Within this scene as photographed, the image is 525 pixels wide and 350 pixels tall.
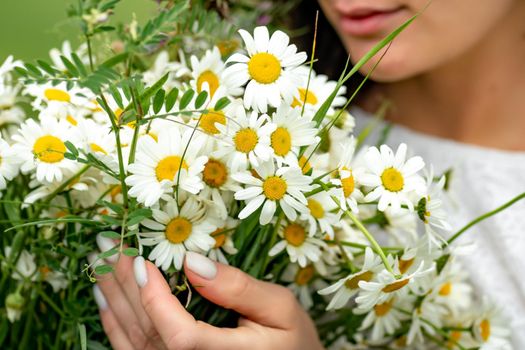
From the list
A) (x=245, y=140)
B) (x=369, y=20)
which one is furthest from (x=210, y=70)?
(x=369, y=20)

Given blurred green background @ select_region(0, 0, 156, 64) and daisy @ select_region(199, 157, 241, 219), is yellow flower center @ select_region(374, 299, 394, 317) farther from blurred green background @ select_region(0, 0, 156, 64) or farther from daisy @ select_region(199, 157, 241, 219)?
blurred green background @ select_region(0, 0, 156, 64)

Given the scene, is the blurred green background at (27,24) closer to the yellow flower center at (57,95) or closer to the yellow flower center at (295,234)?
the yellow flower center at (57,95)

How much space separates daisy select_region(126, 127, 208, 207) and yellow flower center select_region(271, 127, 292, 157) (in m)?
0.05

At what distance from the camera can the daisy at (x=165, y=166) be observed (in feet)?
1.50

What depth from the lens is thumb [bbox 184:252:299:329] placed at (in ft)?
1.70

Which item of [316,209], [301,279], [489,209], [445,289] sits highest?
[316,209]

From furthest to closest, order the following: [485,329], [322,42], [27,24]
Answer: [27,24] < [322,42] < [485,329]

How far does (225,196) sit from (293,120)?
0.08 metres

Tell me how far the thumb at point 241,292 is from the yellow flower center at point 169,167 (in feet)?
0.23

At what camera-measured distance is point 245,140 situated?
0.46 metres

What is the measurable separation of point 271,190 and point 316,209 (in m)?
0.07

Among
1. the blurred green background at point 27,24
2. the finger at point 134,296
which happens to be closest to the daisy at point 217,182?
the finger at point 134,296

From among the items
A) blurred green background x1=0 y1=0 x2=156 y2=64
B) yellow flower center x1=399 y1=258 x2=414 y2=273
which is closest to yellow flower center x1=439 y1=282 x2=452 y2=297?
yellow flower center x1=399 y1=258 x2=414 y2=273

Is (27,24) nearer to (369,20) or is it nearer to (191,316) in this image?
(369,20)
